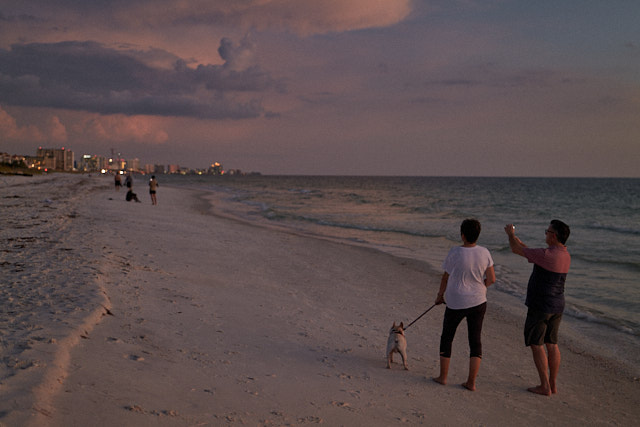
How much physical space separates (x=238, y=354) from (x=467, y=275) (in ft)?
9.06

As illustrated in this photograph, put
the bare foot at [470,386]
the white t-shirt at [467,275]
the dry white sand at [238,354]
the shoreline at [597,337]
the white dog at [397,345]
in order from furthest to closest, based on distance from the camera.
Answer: the shoreline at [597,337], the white dog at [397,345], the bare foot at [470,386], the white t-shirt at [467,275], the dry white sand at [238,354]

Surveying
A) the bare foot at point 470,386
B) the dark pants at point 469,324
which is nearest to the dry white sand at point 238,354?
the bare foot at point 470,386

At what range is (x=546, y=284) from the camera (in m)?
4.41

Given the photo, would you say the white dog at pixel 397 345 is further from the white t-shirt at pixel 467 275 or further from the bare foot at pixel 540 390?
the bare foot at pixel 540 390

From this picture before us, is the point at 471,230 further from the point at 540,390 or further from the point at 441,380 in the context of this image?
the point at 540,390

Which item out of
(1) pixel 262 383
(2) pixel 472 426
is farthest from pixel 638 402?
(1) pixel 262 383

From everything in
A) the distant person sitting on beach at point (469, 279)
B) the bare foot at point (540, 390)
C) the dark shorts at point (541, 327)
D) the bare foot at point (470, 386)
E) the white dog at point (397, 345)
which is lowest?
the bare foot at point (540, 390)

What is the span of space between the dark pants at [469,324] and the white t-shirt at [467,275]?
8 cm

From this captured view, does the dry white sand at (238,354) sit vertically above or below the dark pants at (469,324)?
below

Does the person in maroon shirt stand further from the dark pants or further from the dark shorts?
the dark pants

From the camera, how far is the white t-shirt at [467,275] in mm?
4219

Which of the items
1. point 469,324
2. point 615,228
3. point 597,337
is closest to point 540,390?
point 469,324

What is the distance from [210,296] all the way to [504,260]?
10770mm

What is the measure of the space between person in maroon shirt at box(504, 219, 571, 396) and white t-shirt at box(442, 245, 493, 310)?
0.39m
